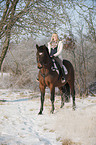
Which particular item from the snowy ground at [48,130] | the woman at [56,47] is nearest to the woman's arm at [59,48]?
the woman at [56,47]

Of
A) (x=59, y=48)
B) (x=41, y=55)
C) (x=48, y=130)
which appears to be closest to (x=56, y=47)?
(x=59, y=48)

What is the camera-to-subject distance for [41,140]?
3.83 meters

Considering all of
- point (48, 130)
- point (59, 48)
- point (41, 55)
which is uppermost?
point (59, 48)

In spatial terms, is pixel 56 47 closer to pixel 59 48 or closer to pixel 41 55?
pixel 59 48

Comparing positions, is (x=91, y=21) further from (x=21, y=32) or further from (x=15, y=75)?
(x=15, y=75)

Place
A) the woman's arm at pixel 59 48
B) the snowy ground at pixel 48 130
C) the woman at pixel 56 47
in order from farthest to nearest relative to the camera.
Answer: the woman at pixel 56 47, the woman's arm at pixel 59 48, the snowy ground at pixel 48 130

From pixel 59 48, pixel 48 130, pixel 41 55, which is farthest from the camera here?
pixel 59 48

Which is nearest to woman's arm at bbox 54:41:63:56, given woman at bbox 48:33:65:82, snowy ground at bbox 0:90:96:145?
woman at bbox 48:33:65:82

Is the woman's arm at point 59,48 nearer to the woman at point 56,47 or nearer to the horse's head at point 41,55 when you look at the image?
the woman at point 56,47

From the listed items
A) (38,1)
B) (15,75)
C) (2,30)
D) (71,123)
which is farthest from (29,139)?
(15,75)

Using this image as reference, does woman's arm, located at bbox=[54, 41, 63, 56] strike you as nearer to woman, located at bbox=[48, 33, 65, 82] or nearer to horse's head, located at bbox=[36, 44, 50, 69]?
woman, located at bbox=[48, 33, 65, 82]

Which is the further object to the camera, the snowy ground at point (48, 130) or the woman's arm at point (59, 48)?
the woman's arm at point (59, 48)

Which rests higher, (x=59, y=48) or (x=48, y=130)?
(x=59, y=48)

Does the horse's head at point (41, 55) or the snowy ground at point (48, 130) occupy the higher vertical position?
the horse's head at point (41, 55)
